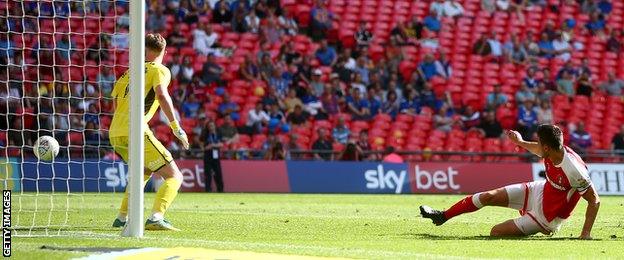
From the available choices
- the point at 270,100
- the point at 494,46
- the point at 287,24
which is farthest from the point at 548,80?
the point at 270,100

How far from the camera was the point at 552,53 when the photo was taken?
33.4 meters

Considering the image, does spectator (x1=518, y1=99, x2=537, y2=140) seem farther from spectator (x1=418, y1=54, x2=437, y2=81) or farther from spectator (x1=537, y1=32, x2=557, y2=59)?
spectator (x1=537, y1=32, x2=557, y2=59)

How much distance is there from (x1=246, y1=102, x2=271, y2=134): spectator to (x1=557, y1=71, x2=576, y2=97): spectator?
855cm

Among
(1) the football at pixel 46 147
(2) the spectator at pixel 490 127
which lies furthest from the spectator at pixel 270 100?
(1) the football at pixel 46 147

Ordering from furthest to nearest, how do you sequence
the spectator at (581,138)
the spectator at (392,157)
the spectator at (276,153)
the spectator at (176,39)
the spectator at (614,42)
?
1. the spectator at (614,42)
2. the spectator at (581,138)
3. the spectator at (176,39)
4. the spectator at (392,157)
5. the spectator at (276,153)

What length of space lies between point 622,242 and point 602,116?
20.7m

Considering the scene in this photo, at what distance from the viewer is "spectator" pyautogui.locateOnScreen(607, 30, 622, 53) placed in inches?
1357

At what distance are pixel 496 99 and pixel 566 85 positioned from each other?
237 centimetres

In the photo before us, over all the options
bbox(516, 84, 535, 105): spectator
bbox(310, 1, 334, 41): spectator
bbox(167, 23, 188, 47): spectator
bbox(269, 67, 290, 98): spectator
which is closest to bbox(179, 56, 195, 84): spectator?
bbox(167, 23, 188, 47): spectator

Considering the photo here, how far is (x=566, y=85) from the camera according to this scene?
3259 centimetres

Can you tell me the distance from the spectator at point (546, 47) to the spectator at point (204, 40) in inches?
364

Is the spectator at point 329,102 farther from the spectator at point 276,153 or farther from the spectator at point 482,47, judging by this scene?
the spectator at point 482,47

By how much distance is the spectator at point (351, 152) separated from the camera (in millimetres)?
27703

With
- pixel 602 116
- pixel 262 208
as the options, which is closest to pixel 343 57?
pixel 602 116
